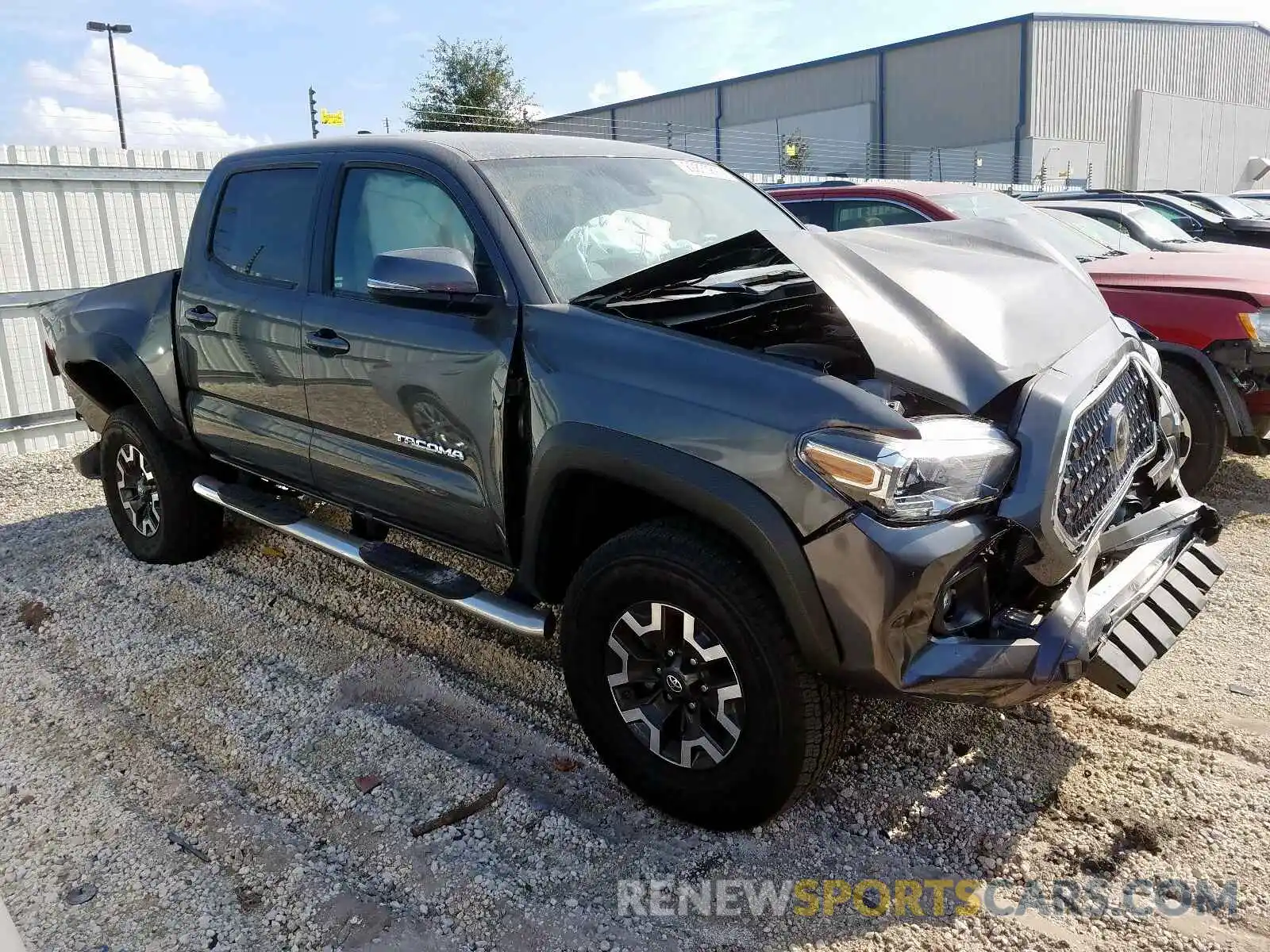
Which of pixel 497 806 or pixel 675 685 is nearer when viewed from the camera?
pixel 675 685

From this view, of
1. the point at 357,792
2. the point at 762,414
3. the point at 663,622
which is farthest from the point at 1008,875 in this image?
the point at 357,792

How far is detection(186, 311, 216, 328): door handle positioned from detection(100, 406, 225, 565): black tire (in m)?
0.77

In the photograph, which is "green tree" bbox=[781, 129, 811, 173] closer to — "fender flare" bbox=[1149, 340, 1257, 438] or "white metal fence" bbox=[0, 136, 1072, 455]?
"white metal fence" bbox=[0, 136, 1072, 455]

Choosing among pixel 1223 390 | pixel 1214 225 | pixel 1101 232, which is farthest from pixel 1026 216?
pixel 1214 225

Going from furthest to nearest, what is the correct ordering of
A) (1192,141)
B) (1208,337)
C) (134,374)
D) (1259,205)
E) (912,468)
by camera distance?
(1192,141) < (1259,205) < (1208,337) < (134,374) < (912,468)

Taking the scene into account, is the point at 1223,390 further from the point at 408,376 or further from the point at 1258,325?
the point at 408,376

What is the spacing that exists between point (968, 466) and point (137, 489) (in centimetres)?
436

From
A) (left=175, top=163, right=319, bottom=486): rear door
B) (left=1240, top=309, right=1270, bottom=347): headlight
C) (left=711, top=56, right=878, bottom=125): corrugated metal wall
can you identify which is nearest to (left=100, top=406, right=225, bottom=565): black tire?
Answer: (left=175, top=163, right=319, bottom=486): rear door

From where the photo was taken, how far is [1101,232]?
7.72 m

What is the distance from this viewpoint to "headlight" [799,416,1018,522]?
2234 mm

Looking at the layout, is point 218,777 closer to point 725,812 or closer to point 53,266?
point 725,812

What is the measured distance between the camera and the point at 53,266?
8.20m

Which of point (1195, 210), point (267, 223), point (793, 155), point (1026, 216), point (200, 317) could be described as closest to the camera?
point (267, 223)

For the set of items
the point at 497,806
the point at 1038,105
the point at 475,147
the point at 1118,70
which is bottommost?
the point at 497,806
